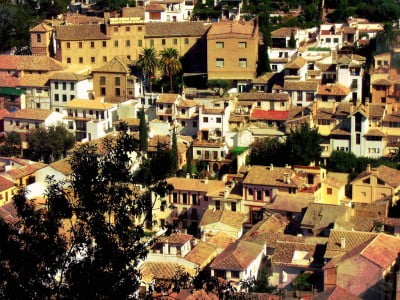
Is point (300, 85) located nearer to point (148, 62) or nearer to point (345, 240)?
point (148, 62)

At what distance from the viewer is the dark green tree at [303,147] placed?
27875 mm

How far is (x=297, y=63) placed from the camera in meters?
32.1

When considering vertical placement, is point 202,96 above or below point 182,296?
above

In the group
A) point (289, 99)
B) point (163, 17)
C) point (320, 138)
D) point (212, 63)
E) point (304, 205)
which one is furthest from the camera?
point (163, 17)

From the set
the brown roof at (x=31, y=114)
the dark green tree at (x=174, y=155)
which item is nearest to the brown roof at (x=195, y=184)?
the dark green tree at (x=174, y=155)

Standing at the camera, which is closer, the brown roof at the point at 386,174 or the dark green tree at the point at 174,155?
the brown roof at the point at 386,174

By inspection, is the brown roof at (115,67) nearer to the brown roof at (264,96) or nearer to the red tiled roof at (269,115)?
the brown roof at (264,96)

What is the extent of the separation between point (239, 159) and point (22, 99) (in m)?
9.19

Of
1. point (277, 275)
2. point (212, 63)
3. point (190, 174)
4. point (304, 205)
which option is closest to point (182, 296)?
point (277, 275)

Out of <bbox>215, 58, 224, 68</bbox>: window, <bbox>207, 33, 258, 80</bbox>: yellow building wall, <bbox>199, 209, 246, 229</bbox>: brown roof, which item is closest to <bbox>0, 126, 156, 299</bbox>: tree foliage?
<bbox>199, 209, 246, 229</bbox>: brown roof

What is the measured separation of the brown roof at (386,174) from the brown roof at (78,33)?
12.3m

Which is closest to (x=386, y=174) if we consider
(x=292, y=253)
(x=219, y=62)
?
(x=292, y=253)

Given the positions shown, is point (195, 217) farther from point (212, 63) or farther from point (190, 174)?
point (212, 63)

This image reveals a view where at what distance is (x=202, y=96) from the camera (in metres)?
32.4
